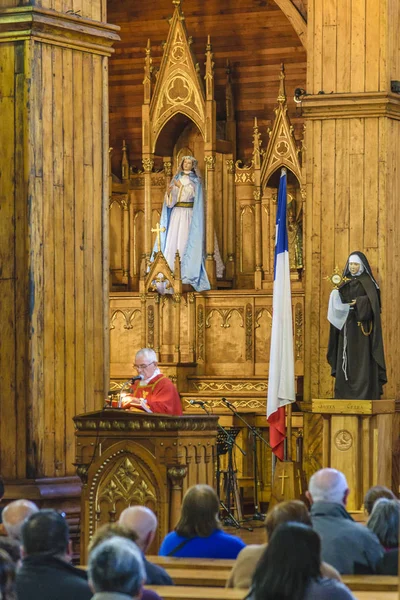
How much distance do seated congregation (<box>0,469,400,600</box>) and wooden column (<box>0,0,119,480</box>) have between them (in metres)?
2.70

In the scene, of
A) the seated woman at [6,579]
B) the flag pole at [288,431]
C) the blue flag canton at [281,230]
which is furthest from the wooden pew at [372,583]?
the blue flag canton at [281,230]

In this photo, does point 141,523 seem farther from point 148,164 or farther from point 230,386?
point 148,164

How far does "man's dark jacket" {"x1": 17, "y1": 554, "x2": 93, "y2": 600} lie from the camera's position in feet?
15.9

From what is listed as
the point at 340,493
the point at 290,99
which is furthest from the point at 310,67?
the point at 340,493

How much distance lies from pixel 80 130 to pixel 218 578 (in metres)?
4.31

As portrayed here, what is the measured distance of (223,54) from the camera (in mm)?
16141

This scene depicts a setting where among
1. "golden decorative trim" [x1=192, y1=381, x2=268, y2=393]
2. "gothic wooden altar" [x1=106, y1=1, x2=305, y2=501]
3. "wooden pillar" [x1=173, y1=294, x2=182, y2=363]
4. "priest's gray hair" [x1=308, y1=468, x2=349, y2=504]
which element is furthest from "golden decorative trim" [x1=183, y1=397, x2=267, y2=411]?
"priest's gray hair" [x1=308, y1=468, x2=349, y2=504]

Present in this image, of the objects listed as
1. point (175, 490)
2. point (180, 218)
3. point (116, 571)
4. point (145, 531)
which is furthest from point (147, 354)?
point (180, 218)

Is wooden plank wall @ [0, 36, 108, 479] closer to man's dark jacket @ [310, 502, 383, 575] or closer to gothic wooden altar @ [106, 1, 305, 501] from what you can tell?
man's dark jacket @ [310, 502, 383, 575]

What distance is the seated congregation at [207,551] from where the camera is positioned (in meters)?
4.08

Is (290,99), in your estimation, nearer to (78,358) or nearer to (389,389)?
(389,389)

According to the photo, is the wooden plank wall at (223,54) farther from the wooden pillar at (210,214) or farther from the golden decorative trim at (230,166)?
the wooden pillar at (210,214)

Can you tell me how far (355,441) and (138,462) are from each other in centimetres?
316

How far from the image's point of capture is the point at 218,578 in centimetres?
566
